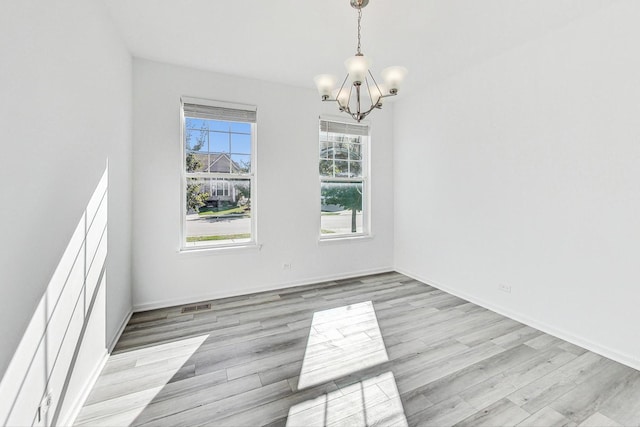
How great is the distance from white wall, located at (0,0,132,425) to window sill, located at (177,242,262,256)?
40.8 inches

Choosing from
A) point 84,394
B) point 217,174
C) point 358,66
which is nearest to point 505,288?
point 358,66

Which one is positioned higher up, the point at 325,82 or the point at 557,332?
the point at 325,82

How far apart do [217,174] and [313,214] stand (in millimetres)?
1421

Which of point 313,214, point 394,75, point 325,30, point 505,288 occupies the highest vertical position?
point 325,30

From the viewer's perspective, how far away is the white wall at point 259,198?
322 centimetres

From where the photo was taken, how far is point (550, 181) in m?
2.68

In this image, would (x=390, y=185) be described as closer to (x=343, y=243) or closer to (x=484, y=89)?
(x=343, y=243)

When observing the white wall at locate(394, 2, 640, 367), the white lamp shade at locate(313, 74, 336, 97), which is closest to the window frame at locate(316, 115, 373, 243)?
the white wall at locate(394, 2, 640, 367)

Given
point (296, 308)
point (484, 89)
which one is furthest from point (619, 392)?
point (484, 89)

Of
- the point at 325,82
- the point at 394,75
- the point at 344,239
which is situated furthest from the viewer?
the point at 344,239

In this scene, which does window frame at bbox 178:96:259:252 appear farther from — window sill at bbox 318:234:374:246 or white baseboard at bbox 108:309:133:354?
window sill at bbox 318:234:374:246

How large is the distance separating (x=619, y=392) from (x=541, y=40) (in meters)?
2.98

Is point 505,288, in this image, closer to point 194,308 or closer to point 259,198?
point 259,198

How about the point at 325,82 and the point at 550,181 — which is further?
the point at 550,181
